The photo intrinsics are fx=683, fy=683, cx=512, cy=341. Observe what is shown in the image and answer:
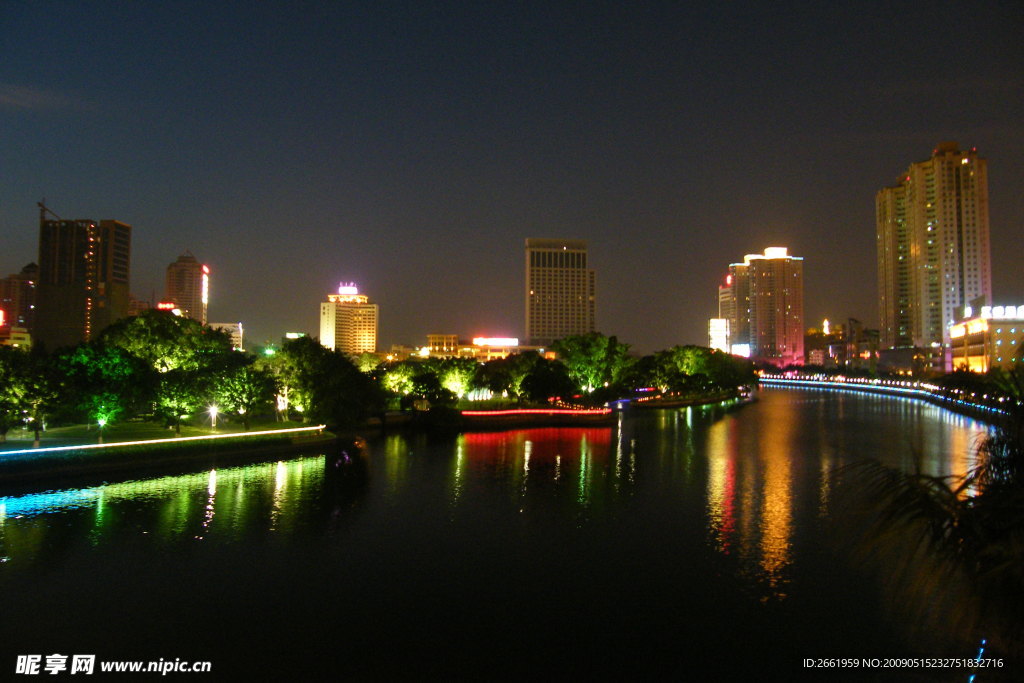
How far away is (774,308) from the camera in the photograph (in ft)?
594

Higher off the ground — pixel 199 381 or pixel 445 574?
pixel 199 381

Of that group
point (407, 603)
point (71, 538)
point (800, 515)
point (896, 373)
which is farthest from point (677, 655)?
point (896, 373)

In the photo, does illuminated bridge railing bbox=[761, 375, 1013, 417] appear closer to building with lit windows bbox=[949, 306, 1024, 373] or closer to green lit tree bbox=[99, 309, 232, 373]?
building with lit windows bbox=[949, 306, 1024, 373]

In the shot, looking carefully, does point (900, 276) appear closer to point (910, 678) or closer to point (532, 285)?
point (532, 285)

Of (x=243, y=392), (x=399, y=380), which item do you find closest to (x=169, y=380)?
(x=243, y=392)

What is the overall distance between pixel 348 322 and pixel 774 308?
10985 centimetres

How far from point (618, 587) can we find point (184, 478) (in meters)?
16.9

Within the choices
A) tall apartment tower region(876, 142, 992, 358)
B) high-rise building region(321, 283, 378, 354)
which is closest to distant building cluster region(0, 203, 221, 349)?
high-rise building region(321, 283, 378, 354)

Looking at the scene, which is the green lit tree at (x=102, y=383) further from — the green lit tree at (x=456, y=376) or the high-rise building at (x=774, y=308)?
the high-rise building at (x=774, y=308)

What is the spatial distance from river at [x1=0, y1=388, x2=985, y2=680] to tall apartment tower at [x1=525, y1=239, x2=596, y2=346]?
A: 128 meters

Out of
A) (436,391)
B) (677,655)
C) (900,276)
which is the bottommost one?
(677,655)

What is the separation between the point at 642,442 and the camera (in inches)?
1366

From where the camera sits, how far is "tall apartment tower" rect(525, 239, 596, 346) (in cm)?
15350

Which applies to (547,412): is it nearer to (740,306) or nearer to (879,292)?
(879,292)
